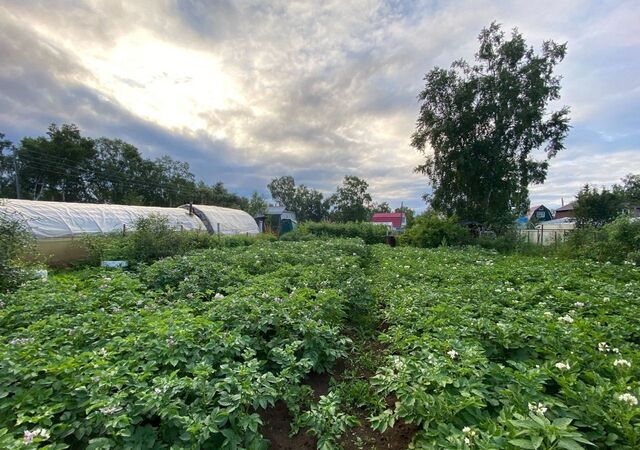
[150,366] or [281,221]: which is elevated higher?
[281,221]

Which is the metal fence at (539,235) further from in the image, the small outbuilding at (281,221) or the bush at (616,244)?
the small outbuilding at (281,221)

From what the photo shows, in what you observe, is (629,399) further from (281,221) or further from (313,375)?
(281,221)

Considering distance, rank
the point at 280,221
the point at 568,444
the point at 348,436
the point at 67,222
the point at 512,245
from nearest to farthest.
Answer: the point at 568,444, the point at 348,436, the point at 67,222, the point at 512,245, the point at 280,221

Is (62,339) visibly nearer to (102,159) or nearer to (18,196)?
(18,196)

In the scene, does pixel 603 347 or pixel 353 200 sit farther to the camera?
pixel 353 200

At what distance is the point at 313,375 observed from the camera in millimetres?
3029

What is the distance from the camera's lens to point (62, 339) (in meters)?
2.52

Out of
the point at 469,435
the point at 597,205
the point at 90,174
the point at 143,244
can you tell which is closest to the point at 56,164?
the point at 90,174

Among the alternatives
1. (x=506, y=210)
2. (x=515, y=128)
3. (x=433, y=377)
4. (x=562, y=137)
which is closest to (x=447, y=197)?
(x=506, y=210)

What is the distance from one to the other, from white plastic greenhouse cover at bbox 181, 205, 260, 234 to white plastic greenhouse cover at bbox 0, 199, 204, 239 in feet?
14.0

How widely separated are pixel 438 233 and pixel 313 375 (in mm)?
14100

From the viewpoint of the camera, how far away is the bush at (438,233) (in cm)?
1531

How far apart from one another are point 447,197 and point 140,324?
19.2 metres

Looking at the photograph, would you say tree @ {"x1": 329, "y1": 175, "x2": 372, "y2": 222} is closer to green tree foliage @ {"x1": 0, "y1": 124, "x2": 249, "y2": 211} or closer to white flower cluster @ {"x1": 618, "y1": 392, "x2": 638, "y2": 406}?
green tree foliage @ {"x1": 0, "y1": 124, "x2": 249, "y2": 211}
